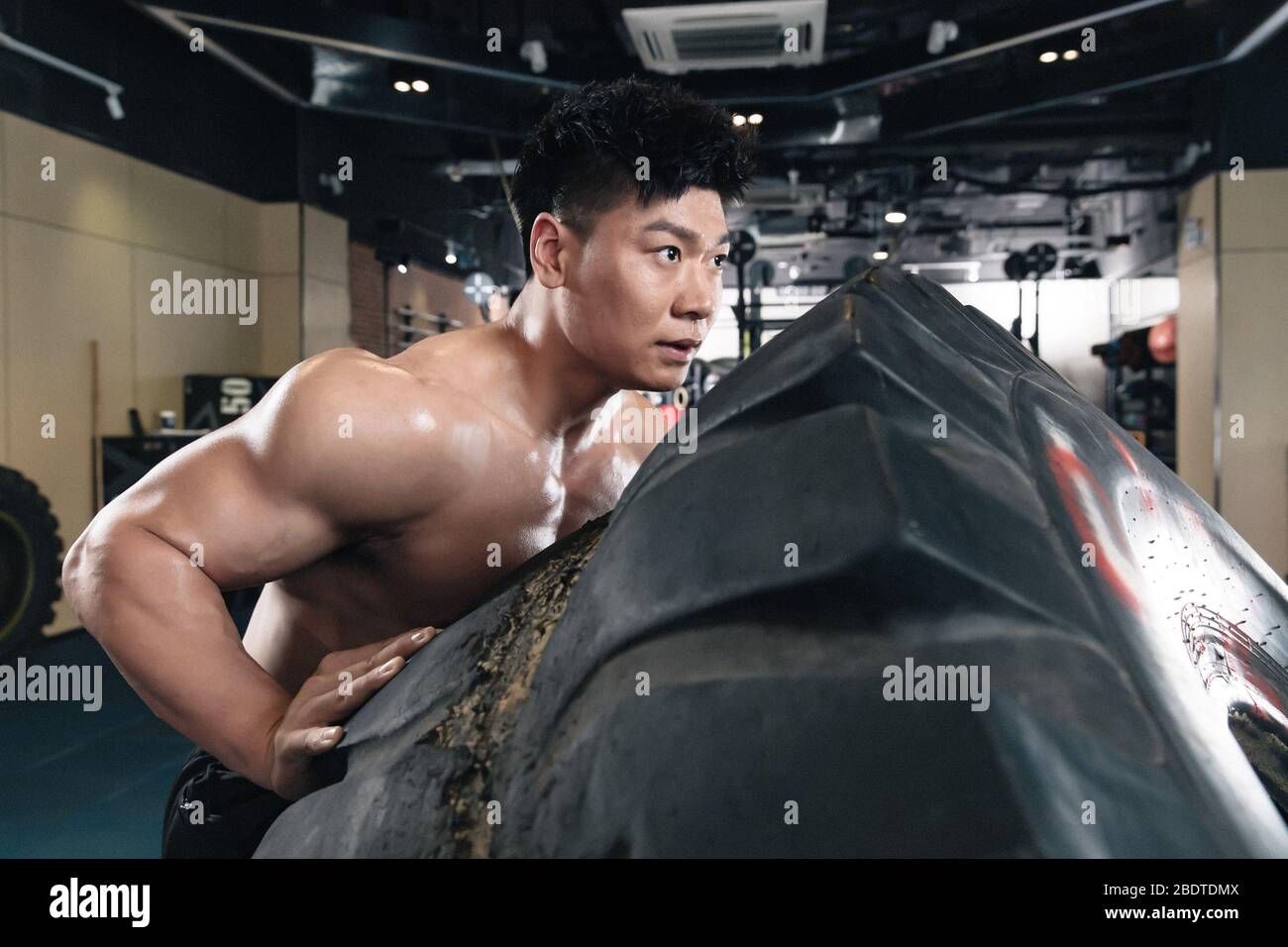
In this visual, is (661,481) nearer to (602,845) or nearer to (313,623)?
(602,845)

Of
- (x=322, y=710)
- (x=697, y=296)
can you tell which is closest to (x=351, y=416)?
(x=322, y=710)

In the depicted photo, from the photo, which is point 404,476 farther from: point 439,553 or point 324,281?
point 324,281

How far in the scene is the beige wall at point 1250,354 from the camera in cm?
631

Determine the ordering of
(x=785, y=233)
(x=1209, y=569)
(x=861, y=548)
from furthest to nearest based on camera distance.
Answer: (x=785, y=233) → (x=1209, y=569) → (x=861, y=548)

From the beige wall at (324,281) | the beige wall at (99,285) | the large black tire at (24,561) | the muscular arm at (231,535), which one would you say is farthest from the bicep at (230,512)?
the beige wall at (324,281)

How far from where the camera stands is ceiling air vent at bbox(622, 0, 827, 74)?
473cm

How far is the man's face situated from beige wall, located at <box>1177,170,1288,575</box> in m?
6.37

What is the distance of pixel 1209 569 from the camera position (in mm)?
702

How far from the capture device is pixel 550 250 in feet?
3.81

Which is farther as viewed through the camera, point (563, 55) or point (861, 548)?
point (563, 55)

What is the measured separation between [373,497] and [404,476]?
4 centimetres
